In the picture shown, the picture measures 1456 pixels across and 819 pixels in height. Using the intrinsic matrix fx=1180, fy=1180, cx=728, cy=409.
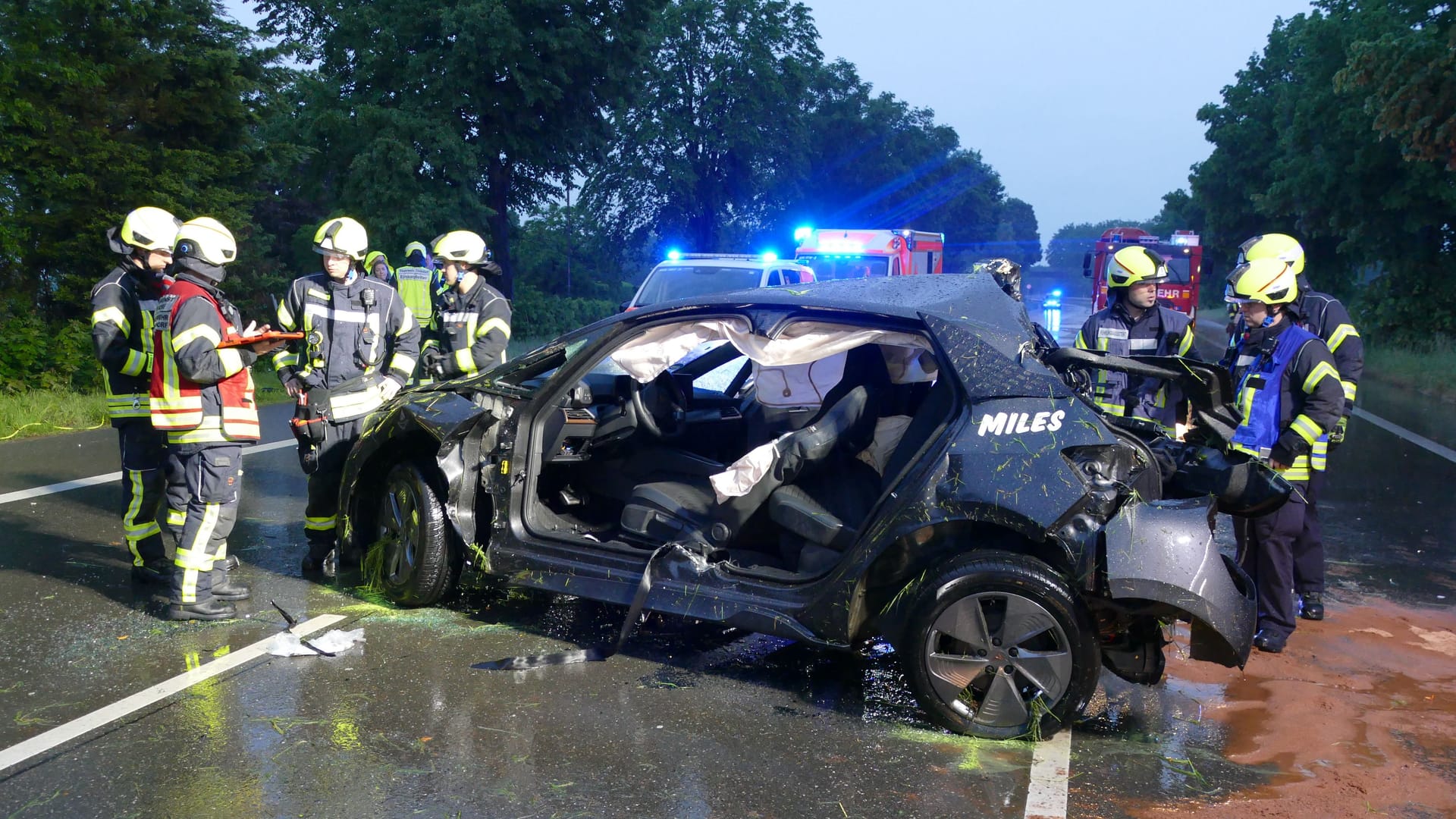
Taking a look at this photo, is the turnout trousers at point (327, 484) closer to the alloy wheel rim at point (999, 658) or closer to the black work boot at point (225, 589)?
the black work boot at point (225, 589)

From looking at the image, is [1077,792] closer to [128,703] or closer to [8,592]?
[128,703]

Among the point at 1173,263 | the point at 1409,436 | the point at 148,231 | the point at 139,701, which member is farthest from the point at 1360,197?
the point at 139,701

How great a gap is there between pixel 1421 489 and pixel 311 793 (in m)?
8.97

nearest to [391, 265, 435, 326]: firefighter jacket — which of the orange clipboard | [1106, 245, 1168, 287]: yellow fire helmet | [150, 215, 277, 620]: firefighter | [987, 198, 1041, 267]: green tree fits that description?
the orange clipboard

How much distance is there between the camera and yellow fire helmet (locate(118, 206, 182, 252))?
6086 mm

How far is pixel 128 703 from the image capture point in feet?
14.7

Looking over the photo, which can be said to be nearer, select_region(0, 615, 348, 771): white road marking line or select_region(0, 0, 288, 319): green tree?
select_region(0, 615, 348, 771): white road marking line

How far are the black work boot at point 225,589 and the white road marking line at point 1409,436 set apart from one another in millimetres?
10382

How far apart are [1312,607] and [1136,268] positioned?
1.98m

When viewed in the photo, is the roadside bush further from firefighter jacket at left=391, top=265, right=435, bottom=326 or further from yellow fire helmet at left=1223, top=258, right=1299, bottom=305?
yellow fire helmet at left=1223, top=258, right=1299, bottom=305

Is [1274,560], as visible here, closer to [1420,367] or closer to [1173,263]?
[1420,367]

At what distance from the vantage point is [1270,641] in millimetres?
5383

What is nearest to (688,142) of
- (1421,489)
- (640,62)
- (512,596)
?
(640,62)

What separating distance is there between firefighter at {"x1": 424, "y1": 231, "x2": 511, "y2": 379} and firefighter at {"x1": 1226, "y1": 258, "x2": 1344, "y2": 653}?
428cm
